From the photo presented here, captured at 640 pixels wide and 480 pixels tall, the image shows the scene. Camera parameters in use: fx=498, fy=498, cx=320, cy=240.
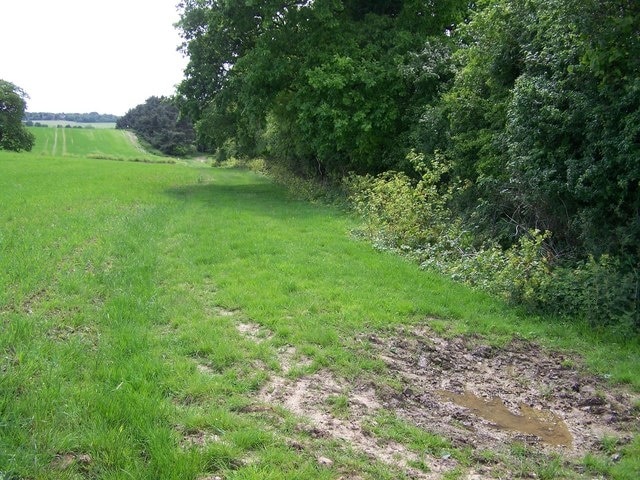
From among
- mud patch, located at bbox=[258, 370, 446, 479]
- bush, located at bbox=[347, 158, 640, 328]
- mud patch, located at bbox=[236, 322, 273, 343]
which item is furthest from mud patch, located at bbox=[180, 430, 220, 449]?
bush, located at bbox=[347, 158, 640, 328]

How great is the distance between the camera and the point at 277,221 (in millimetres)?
14586

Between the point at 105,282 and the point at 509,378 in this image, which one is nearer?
the point at 509,378

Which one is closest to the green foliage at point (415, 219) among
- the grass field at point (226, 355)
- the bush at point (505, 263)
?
the bush at point (505, 263)

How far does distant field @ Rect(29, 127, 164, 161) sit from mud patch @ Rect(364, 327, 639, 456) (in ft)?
241

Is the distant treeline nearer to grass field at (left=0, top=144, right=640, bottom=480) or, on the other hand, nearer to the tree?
the tree

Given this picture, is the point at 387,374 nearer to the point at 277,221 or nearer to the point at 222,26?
the point at 277,221

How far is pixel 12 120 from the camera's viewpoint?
71.5 metres

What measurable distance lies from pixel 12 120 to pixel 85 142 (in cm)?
1661

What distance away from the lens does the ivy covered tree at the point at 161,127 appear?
299ft

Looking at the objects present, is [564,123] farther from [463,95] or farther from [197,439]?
[197,439]

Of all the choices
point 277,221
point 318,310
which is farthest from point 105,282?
point 277,221

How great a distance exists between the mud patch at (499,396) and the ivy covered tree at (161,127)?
87.0 m

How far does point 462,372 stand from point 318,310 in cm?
228

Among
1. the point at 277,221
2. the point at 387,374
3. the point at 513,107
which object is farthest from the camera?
the point at 277,221
